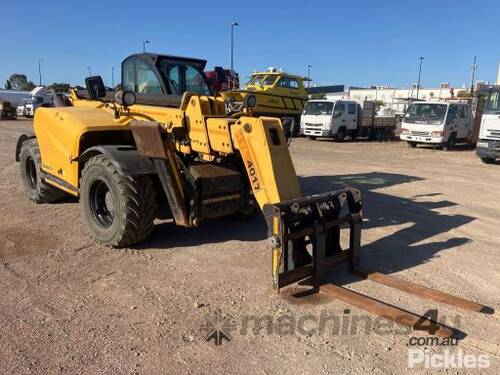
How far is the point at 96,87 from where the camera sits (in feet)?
23.0

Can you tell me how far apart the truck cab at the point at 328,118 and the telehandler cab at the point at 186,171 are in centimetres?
1574

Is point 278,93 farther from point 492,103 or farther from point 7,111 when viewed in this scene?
point 7,111

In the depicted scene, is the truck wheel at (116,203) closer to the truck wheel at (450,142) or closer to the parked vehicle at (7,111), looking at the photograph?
the truck wheel at (450,142)

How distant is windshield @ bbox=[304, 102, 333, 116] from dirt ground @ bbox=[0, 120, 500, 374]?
1484 cm

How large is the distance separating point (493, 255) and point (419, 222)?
1.42 meters

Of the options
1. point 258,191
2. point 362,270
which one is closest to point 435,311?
point 362,270

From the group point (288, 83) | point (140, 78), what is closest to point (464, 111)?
point (288, 83)

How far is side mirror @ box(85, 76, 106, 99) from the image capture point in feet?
22.8

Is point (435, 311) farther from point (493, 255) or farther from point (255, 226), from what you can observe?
point (255, 226)

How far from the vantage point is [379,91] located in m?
110

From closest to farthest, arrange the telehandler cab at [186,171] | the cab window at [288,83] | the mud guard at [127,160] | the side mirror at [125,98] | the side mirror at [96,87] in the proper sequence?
the telehandler cab at [186,171]
the mud guard at [127,160]
the side mirror at [125,98]
the side mirror at [96,87]
the cab window at [288,83]

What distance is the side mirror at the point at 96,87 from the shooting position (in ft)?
22.8

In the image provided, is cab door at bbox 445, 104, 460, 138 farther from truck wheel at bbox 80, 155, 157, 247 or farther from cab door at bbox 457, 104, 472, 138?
truck wheel at bbox 80, 155, 157, 247

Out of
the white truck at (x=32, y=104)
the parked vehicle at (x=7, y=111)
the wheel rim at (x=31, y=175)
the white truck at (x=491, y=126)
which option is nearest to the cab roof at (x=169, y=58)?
the wheel rim at (x=31, y=175)
